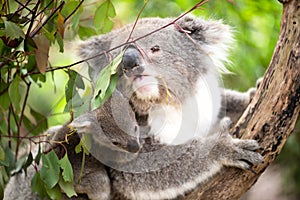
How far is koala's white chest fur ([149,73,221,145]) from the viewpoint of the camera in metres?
3.12

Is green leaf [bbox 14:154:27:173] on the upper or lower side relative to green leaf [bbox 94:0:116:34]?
lower

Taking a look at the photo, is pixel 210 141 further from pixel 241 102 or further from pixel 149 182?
pixel 241 102

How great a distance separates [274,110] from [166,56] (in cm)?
73

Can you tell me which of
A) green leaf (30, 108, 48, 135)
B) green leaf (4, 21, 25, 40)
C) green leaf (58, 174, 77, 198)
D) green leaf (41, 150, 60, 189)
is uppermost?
green leaf (4, 21, 25, 40)

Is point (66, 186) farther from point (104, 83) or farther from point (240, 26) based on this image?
point (240, 26)

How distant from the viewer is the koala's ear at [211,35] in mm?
3230

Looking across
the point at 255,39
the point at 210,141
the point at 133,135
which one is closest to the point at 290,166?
the point at 255,39

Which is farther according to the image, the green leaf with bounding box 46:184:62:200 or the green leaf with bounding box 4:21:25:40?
the green leaf with bounding box 46:184:62:200

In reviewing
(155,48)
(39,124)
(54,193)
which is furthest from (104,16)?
(54,193)

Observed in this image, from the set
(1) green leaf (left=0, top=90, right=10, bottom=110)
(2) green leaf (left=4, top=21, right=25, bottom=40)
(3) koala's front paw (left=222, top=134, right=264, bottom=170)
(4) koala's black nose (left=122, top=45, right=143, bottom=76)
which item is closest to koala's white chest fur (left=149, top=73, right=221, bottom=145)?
(3) koala's front paw (left=222, top=134, right=264, bottom=170)

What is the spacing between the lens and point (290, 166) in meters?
5.50

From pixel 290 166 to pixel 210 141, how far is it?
2787mm

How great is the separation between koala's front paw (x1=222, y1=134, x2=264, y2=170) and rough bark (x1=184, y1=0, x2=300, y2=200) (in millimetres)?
42

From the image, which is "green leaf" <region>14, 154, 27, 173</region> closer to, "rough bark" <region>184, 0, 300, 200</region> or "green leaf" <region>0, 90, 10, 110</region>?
"green leaf" <region>0, 90, 10, 110</region>
